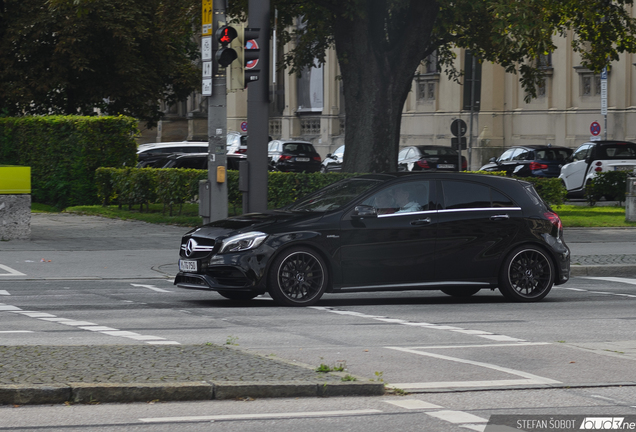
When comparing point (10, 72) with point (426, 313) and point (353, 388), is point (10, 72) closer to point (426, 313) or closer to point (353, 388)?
point (426, 313)

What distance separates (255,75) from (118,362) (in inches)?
356

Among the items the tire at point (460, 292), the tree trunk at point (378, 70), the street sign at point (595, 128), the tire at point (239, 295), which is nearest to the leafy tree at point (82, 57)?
the tree trunk at point (378, 70)

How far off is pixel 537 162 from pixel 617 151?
148 inches

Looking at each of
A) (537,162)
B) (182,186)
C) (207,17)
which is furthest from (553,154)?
(207,17)

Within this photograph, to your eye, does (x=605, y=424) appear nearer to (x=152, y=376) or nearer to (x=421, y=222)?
(x=152, y=376)

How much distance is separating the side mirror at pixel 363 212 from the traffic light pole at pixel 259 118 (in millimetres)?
4391

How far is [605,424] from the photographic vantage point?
6461 mm

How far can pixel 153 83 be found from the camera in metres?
36.3

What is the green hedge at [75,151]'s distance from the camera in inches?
1122

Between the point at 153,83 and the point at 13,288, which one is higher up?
the point at 153,83

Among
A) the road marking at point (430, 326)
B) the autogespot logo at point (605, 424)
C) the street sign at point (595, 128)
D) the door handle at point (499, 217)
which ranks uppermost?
the street sign at point (595, 128)

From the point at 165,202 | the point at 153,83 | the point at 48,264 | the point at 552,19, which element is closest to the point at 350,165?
the point at 165,202

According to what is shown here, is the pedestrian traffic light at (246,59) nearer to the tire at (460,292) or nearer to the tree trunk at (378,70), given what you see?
the tire at (460,292)

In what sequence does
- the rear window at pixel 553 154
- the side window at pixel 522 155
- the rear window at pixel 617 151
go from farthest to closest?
the side window at pixel 522 155 → the rear window at pixel 553 154 → the rear window at pixel 617 151
